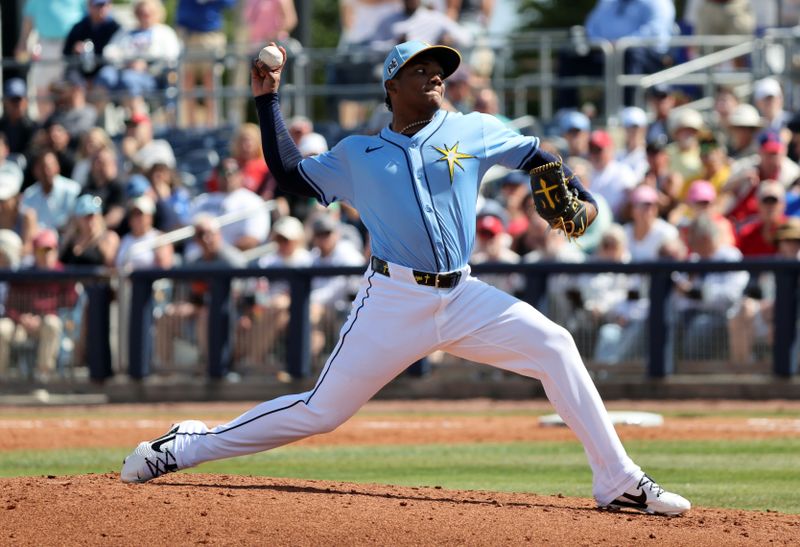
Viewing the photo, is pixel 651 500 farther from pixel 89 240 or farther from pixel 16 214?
pixel 16 214

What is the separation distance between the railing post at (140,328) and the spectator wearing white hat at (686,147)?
17.2ft

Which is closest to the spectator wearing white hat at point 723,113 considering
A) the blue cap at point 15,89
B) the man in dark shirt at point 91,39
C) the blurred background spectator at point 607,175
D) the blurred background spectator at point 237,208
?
the blurred background spectator at point 607,175

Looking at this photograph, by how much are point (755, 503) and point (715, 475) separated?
4.02 ft

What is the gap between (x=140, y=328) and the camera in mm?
14281

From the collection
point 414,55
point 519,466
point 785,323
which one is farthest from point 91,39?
point 414,55

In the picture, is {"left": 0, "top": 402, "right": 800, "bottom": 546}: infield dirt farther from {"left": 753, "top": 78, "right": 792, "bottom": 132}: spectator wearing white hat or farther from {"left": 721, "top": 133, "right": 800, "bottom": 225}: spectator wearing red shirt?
{"left": 753, "top": 78, "right": 792, "bottom": 132}: spectator wearing white hat

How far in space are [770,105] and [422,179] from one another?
9.44 m

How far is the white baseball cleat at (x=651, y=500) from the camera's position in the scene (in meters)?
6.30

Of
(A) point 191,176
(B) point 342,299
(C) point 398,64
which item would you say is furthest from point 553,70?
(C) point 398,64

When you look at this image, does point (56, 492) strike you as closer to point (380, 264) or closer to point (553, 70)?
point (380, 264)

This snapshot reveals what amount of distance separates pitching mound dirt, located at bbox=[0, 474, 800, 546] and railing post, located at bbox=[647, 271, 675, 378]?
21.9 ft

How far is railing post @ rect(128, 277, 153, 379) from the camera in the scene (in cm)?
1424

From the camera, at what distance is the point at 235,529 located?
229 inches

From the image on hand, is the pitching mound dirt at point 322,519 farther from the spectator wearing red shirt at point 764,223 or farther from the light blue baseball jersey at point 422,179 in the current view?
the spectator wearing red shirt at point 764,223
